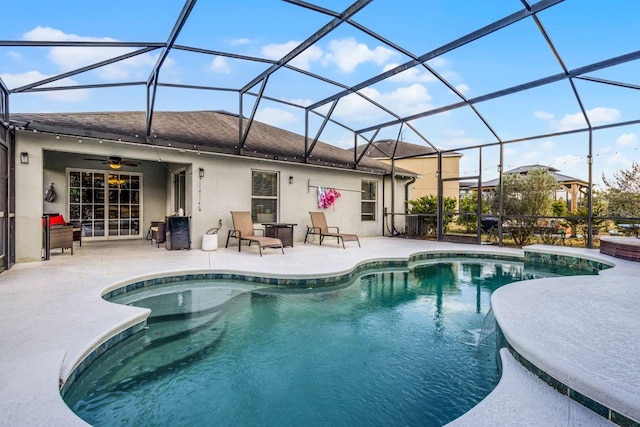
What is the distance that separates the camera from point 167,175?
440 inches

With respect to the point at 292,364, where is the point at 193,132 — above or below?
above

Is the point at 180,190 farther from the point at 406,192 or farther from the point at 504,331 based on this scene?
the point at 504,331

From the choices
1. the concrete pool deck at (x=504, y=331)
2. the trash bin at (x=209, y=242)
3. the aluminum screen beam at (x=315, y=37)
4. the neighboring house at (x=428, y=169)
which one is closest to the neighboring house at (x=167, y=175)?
the trash bin at (x=209, y=242)

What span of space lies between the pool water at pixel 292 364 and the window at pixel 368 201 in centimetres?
761

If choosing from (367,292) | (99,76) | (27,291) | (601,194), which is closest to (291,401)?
(367,292)

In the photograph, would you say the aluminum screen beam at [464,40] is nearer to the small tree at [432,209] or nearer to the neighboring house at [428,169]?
the small tree at [432,209]

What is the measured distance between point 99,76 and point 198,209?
3551 mm

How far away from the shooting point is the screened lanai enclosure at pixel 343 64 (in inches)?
212

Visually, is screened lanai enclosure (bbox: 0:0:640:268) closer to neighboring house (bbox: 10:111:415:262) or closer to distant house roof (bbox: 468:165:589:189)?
neighboring house (bbox: 10:111:415:262)

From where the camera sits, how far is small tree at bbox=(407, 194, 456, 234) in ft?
40.4

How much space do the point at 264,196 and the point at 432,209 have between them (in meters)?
6.35

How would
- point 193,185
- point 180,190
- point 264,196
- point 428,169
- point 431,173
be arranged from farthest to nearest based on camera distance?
point 428,169 → point 431,173 → point 264,196 → point 180,190 → point 193,185

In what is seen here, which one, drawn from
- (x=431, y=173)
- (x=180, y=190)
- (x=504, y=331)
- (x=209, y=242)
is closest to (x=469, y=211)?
(x=431, y=173)

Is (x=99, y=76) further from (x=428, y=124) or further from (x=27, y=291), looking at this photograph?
(x=428, y=124)
